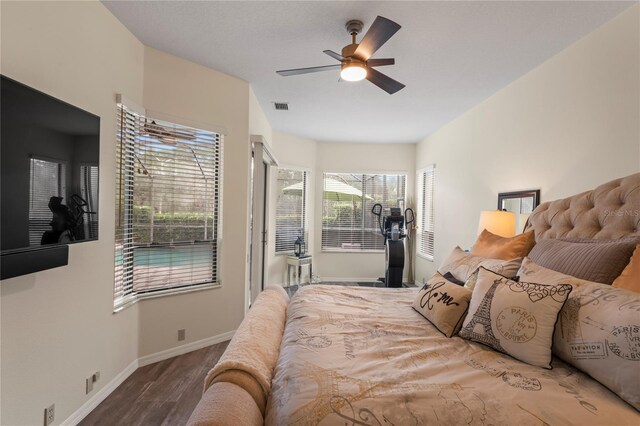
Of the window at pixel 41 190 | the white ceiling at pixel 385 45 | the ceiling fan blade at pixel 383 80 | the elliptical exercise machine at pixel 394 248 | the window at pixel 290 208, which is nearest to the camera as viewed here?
the window at pixel 41 190

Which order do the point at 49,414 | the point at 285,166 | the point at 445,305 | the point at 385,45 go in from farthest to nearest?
the point at 285,166
the point at 385,45
the point at 49,414
the point at 445,305

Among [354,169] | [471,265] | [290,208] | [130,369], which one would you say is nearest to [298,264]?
[290,208]

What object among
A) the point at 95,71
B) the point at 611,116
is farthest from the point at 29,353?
the point at 611,116

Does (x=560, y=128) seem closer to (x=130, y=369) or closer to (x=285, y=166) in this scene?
(x=285, y=166)

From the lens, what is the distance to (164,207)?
111 inches

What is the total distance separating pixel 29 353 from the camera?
1659mm

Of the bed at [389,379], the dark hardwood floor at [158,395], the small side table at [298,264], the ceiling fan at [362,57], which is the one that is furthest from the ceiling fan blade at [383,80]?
the small side table at [298,264]

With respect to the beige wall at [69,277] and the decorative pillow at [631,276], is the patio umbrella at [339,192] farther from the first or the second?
the decorative pillow at [631,276]

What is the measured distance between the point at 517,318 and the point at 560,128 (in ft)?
6.53

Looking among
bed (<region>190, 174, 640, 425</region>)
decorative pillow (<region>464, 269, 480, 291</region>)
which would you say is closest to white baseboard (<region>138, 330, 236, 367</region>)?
bed (<region>190, 174, 640, 425</region>)

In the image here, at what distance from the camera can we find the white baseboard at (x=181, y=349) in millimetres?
2714

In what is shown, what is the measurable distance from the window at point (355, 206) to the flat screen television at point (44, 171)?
4352mm

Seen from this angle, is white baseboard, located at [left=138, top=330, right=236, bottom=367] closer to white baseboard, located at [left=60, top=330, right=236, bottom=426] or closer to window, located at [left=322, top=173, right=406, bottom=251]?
white baseboard, located at [left=60, top=330, right=236, bottom=426]

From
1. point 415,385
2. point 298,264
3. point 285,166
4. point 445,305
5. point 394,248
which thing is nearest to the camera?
point 415,385
